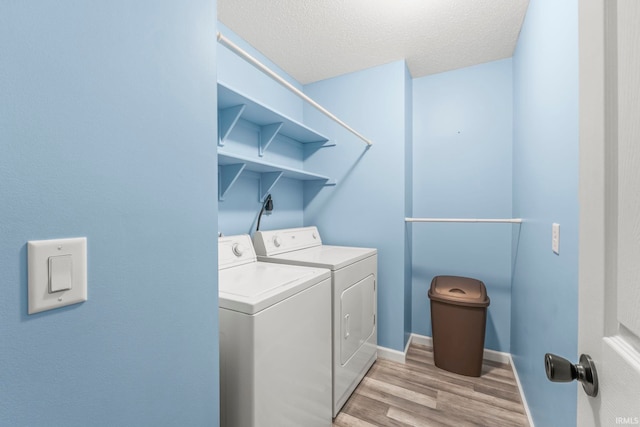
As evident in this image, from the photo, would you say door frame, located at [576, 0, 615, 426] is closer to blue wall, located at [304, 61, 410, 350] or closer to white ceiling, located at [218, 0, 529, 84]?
white ceiling, located at [218, 0, 529, 84]

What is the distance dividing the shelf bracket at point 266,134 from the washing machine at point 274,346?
87 cm

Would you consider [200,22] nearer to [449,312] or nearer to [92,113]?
[92,113]

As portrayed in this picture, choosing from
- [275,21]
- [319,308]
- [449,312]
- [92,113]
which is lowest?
[449,312]

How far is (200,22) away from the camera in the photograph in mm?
735

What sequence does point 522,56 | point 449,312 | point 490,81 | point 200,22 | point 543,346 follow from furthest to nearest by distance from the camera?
point 490,81, point 449,312, point 522,56, point 543,346, point 200,22

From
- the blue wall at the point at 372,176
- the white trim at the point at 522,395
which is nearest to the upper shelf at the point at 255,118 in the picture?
the blue wall at the point at 372,176

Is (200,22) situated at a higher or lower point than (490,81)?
lower

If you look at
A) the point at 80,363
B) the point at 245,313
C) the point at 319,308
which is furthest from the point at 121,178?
the point at 319,308

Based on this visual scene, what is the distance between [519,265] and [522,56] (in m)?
1.45

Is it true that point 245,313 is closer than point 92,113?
No

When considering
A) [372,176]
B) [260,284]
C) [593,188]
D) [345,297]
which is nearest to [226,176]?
[260,284]

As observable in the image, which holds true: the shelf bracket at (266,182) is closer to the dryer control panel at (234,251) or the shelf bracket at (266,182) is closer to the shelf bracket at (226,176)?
the shelf bracket at (226,176)

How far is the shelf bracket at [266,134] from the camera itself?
200 centimetres

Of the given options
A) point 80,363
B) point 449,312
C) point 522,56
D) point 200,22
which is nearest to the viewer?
point 80,363
